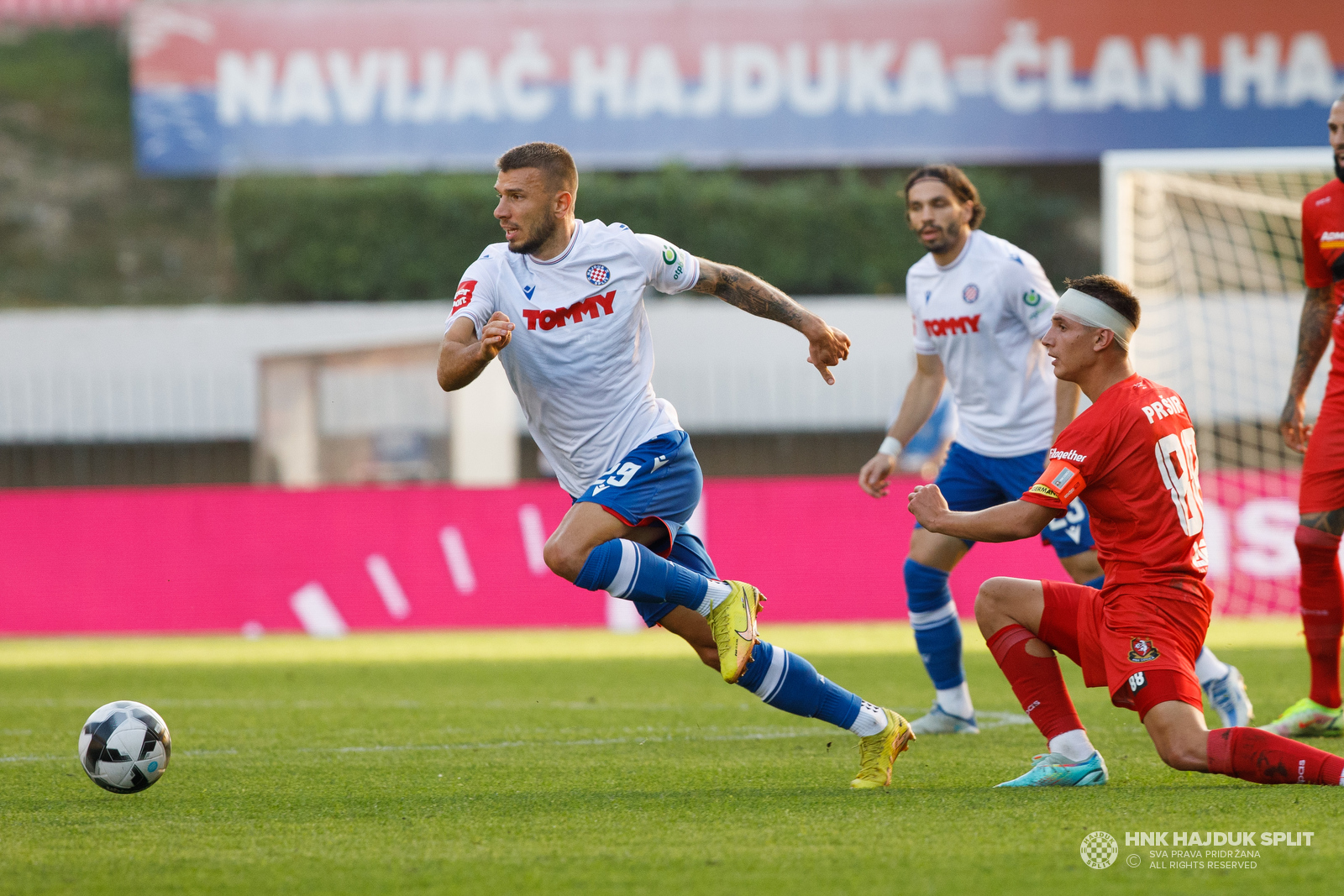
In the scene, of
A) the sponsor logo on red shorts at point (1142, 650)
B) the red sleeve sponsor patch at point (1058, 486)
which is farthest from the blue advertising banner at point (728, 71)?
the sponsor logo on red shorts at point (1142, 650)

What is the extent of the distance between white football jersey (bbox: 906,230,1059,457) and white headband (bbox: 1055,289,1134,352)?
1733 mm

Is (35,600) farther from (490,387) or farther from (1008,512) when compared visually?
(1008,512)

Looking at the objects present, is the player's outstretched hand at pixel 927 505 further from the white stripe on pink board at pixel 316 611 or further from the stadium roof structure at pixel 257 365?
the stadium roof structure at pixel 257 365

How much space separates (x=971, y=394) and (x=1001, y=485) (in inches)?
16.8

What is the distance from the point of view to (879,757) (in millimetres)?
4926

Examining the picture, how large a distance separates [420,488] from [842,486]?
3777mm

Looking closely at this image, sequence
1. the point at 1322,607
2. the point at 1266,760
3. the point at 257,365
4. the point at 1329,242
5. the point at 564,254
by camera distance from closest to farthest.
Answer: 1. the point at 1266,760
2. the point at 564,254
3. the point at 1322,607
4. the point at 1329,242
5. the point at 257,365

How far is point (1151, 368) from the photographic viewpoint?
39.6ft

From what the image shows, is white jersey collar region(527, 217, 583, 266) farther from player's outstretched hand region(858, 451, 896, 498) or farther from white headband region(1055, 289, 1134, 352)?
white headband region(1055, 289, 1134, 352)

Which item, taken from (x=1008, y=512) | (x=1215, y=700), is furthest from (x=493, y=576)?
(x=1008, y=512)

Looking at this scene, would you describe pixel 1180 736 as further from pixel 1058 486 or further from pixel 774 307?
pixel 774 307

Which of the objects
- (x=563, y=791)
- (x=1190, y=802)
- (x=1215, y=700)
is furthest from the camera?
(x=1215, y=700)

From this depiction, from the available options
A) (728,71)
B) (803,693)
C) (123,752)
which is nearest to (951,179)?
(803,693)

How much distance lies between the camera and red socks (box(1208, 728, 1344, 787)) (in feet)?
14.1
